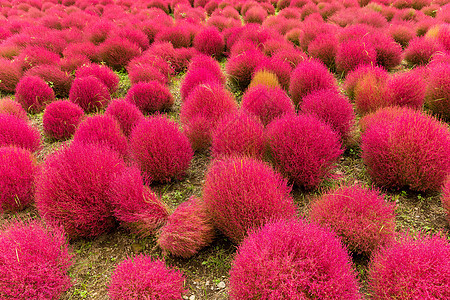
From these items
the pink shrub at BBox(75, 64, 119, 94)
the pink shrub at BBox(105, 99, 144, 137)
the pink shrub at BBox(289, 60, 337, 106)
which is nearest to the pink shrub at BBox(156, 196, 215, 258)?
the pink shrub at BBox(105, 99, 144, 137)

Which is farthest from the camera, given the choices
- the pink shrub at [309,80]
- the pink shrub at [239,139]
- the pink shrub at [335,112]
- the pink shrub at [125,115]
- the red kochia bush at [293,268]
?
the pink shrub at [309,80]

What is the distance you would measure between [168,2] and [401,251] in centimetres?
1040

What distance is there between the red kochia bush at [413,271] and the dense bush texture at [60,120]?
338 centimetres

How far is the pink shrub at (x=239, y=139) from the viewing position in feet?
8.57

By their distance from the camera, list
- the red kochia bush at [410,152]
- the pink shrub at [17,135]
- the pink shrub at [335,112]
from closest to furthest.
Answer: the red kochia bush at [410,152], the pink shrub at [335,112], the pink shrub at [17,135]

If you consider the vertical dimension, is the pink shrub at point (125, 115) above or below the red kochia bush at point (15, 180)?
above

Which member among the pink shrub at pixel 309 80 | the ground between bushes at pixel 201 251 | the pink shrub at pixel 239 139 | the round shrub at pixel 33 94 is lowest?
the ground between bushes at pixel 201 251

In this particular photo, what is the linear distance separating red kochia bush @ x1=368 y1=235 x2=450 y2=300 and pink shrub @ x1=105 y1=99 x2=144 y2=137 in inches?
106

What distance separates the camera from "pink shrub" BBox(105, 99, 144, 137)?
3.32 m

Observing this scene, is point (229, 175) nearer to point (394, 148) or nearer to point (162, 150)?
point (162, 150)

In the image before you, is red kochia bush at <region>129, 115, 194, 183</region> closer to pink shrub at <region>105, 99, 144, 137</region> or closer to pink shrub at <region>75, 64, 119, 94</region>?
pink shrub at <region>105, 99, 144, 137</region>

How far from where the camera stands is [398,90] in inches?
132

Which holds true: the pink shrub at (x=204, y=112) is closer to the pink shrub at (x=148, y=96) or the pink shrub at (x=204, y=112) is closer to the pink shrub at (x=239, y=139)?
the pink shrub at (x=239, y=139)

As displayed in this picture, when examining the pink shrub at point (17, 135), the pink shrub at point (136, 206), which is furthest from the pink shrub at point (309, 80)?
the pink shrub at point (17, 135)
